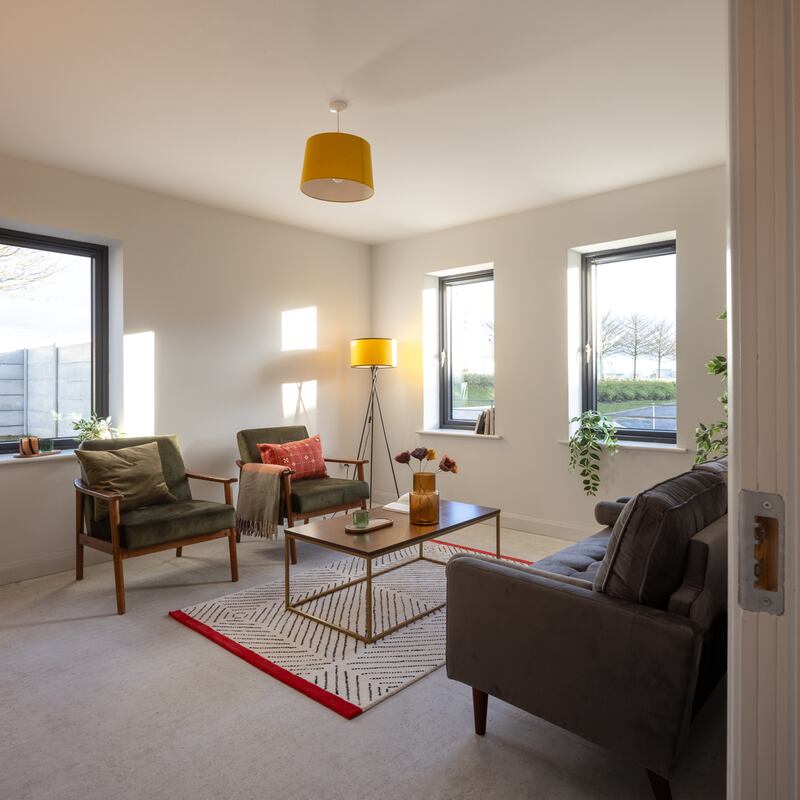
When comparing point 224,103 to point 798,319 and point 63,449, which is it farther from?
point 798,319

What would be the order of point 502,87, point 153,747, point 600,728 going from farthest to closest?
1. point 502,87
2. point 153,747
3. point 600,728

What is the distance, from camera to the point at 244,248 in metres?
4.84

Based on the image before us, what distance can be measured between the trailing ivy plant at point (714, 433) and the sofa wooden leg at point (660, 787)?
7.75 ft

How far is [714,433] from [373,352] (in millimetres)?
2667

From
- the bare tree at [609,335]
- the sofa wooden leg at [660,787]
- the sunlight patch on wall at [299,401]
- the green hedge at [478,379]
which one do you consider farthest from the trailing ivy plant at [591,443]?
the sofa wooden leg at [660,787]

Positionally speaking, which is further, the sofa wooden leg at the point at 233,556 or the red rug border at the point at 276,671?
the sofa wooden leg at the point at 233,556

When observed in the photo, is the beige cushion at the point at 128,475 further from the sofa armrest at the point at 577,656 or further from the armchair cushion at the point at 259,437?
the sofa armrest at the point at 577,656

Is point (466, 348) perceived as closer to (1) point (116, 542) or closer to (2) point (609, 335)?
(2) point (609, 335)

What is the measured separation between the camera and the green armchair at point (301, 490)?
12.9ft

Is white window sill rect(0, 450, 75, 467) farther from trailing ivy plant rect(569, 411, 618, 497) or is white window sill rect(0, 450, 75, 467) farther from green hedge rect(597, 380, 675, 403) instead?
green hedge rect(597, 380, 675, 403)

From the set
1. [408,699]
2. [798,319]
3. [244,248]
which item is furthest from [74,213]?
[798,319]

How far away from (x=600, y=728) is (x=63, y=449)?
3819mm

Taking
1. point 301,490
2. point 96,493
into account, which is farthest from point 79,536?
point 301,490

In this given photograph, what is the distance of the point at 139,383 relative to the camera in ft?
13.9
